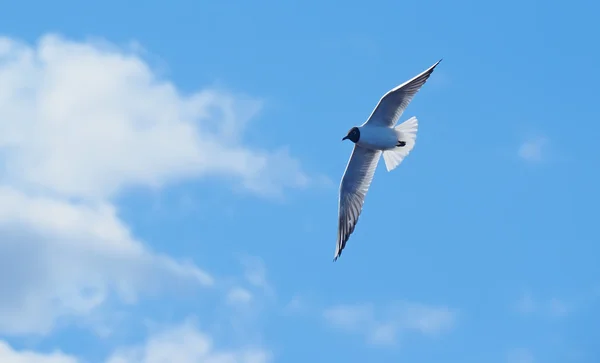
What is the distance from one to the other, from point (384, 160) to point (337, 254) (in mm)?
2172

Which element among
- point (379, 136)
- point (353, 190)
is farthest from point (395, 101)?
point (353, 190)

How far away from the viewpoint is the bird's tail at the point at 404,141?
23078 mm

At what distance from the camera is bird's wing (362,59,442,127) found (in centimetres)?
2217

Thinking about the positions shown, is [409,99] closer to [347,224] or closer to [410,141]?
[410,141]

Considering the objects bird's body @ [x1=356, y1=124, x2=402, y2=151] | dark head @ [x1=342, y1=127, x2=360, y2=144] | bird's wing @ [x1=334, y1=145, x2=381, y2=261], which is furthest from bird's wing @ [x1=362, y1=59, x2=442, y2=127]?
bird's wing @ [x1=334, y1=145, x2=381, y2=261]

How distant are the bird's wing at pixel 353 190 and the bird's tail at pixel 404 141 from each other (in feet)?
1.30

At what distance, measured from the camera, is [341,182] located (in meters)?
23.9

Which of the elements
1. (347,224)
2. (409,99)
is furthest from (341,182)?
(409,99)

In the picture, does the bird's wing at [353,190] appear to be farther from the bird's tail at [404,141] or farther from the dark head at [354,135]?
the dark head at [354,135]

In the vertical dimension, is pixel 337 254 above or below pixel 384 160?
below

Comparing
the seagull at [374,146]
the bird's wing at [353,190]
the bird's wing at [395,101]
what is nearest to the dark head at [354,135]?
Answer: the seagull at [374,146]

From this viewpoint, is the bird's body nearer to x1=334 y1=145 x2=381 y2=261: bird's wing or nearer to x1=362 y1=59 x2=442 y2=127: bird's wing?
x1=362 y1=59 x2=442 y2=127: bird's wing

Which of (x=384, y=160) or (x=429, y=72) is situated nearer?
(x=429, y=72)

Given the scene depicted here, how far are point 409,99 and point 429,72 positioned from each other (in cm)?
78
